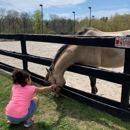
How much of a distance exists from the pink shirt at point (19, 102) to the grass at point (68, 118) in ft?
1.02

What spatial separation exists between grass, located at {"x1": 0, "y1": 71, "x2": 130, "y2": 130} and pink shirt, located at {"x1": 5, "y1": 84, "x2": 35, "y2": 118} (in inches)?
12.3

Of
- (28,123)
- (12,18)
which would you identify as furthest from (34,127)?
(12,18)

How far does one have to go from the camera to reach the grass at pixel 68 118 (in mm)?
2516

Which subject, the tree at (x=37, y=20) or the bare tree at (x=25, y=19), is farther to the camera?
the bare tree at (x=25, y=19)

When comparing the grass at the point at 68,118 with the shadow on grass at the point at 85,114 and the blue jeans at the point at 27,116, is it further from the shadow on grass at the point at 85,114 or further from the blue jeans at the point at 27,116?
the blue jeans at the point at 27,116

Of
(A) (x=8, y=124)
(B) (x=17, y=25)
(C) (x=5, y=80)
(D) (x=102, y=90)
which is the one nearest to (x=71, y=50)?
(D) (x=102, y=90)

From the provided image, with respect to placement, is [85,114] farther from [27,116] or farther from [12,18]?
[12,18]

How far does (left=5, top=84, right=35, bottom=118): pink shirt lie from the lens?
2.36m

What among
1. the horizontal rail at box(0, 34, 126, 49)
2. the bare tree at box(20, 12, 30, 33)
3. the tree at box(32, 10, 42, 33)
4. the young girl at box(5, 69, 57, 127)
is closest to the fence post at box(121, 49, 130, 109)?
the horizontal rail at box(0, 34, 126, 49)

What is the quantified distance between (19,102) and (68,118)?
0.88 m

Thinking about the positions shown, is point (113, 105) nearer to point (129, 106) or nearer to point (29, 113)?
point (129, 106)

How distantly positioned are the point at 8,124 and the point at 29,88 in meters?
0.70

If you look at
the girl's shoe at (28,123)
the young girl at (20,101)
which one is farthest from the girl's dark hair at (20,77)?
the girl's shoe at (28,123)

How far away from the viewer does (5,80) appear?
187 inches
